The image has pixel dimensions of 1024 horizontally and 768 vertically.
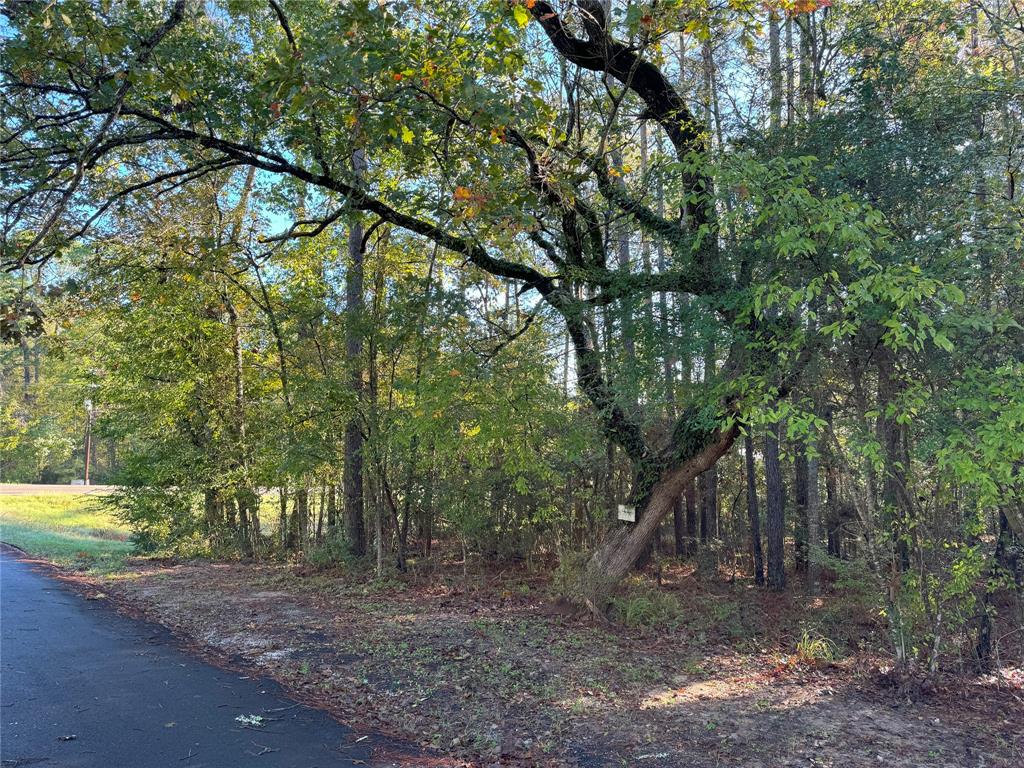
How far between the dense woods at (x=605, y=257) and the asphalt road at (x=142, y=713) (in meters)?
2.97

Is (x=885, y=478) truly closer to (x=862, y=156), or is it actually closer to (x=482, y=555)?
(x=862, y=156)

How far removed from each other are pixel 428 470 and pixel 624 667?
5.59 metres

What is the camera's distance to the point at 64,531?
19.5 m

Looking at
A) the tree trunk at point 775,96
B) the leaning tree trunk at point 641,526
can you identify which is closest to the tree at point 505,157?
the leaning tree trunk at point 641,526

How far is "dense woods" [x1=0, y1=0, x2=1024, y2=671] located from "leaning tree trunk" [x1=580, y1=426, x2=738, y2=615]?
31mm

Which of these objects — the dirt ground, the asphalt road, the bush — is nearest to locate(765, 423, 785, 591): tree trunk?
the dirt ground

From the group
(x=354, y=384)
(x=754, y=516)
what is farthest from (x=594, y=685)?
(x=754, y=516)

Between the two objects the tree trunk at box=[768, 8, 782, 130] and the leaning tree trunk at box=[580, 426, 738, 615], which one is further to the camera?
the leaning tree trunk at box=[580, 426, 738, 615]

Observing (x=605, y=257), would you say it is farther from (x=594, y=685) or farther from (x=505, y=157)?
(x=594, y=685)

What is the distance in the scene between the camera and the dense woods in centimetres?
508

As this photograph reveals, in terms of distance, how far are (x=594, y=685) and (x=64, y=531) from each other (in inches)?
790

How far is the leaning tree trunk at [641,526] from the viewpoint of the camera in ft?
27.5

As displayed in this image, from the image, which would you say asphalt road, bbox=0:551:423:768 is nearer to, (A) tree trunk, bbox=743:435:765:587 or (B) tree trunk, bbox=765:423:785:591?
(B) tree trunk, bbox=765:423:785:591

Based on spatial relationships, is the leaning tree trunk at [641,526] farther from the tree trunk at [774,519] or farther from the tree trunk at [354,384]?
the tree trunk at [354,384]
